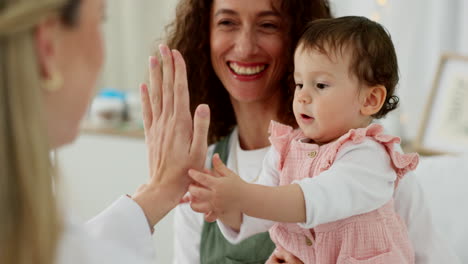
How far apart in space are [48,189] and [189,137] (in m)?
0.52

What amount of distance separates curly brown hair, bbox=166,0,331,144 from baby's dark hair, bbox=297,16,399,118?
0.42 metres

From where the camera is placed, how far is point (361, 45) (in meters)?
1.19

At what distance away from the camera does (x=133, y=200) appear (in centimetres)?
129

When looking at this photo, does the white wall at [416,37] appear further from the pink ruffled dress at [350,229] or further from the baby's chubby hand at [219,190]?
the baby's chubby hand at [219,190]

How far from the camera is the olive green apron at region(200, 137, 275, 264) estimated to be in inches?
65.2

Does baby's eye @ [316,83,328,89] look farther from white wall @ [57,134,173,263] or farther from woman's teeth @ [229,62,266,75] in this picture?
white wall @ [57,134,173,263]

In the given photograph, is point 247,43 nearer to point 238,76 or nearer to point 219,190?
point 238,76

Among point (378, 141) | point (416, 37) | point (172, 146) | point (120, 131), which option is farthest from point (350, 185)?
point (120, 131)

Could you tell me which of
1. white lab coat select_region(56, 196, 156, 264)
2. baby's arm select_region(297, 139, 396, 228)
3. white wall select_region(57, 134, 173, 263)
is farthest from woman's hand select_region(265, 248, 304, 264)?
white wall select_region(57, 134, 173, 263)

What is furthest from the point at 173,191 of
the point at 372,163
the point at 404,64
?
the point at 404,64

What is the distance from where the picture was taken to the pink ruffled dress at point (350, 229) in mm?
1197

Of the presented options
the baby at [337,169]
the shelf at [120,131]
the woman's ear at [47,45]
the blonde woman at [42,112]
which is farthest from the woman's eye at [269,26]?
the shelf at [120,131]

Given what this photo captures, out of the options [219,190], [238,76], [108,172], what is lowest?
[108,172]

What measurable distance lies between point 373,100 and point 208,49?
0.76m
